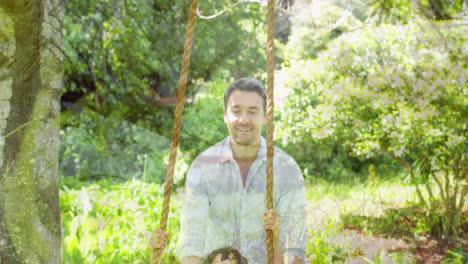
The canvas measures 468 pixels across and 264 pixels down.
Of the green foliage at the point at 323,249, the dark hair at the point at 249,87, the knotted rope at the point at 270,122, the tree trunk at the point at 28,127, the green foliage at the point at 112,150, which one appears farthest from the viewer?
the green foliage at the point at 112,150

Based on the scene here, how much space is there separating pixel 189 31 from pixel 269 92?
0.80 ft

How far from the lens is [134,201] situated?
2.25m

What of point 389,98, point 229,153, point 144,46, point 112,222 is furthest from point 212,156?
point 389,98

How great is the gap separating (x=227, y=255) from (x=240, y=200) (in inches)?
7.4

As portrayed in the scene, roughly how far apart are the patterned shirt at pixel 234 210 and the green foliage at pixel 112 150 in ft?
1.90

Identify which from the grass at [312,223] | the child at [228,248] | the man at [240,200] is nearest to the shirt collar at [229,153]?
the man at [240,200]

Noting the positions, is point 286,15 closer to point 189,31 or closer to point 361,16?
point 361,16

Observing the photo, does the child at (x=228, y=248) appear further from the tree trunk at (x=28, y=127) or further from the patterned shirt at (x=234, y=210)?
the tree trunk at (x=28, y=127)

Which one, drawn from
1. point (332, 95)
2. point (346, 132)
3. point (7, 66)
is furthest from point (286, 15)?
point (7, 66)

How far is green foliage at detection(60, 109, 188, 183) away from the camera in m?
2.20

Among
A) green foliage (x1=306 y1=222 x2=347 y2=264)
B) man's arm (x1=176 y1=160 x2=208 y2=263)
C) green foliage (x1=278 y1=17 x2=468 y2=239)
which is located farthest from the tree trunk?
green foliage (x1=278 y1=17 x2=468 y2=239)

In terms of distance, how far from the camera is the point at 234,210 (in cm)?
123

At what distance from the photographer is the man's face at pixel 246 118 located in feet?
3.78

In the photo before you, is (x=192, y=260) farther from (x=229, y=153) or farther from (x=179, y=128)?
(x=179, y=128)
